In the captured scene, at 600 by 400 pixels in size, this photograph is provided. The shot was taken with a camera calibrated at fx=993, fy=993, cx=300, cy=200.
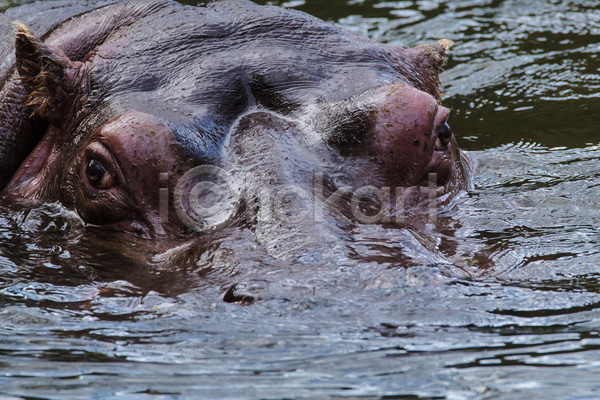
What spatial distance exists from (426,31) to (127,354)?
6805 millimetres

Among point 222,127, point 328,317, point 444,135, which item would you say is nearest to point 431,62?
point 444,135

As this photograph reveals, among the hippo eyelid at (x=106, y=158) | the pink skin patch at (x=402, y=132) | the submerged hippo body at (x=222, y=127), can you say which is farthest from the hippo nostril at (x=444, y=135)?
the hippo eyelid at (x=106, y=158)

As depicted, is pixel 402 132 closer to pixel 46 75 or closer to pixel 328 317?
pixel 328 317

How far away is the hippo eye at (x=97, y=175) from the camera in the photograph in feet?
14.6

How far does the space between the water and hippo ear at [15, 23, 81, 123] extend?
0.51 metres

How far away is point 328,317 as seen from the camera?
3248 mm

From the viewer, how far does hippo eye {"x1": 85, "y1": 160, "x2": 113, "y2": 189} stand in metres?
4.45

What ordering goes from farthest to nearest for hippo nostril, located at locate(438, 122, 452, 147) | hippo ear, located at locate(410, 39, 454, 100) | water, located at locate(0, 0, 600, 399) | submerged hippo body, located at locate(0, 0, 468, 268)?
hippo ear, located at locate(410, 39, 454, 100) < hippo nostril, located at locate(438, 122, 452, 147) < submerged hippo body, located at locate(0, 0, 468, 268) < water, located at locate(0, 0, 600, 399)

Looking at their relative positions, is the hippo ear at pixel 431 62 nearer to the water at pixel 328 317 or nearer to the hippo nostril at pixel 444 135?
the hippo nostril at pixel 444 135

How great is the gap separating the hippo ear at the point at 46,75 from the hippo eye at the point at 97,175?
23.6 inches

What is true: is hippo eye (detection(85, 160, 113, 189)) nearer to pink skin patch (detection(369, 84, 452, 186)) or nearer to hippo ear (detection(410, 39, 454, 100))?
pink skin patch (detection(369, 84, 452, 186))

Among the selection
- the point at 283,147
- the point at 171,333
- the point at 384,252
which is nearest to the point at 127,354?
the point at 171,333

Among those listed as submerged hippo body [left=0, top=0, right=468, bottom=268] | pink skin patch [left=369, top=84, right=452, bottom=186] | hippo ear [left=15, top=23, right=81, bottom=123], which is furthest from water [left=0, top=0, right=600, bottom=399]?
hippo ear [left=15, top=23, right=81, bottom=123]

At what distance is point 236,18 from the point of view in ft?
16.8
